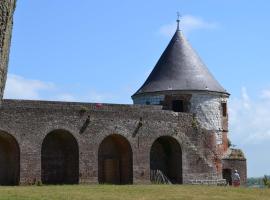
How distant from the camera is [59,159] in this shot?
28.2 m

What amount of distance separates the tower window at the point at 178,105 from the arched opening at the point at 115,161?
4.63 m

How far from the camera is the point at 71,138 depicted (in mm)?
27422

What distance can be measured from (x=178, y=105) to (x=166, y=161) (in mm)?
Answer: 3411

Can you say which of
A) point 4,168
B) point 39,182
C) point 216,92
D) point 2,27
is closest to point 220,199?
point 39,182

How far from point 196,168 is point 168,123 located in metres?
3.00

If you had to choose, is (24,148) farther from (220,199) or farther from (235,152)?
(235,152)

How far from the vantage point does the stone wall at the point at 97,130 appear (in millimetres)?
25797

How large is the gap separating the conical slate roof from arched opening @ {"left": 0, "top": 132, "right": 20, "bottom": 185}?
9.53 meters

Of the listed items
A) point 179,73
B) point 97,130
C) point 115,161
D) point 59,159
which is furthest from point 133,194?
point 179,73

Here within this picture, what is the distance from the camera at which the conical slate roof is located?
3262cm

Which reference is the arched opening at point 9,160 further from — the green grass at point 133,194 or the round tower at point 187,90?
the round tower at point 187,90

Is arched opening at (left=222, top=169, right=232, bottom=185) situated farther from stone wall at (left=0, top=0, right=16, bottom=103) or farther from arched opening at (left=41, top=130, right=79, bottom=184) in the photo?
stone wall at (left=0, top=0, right=16, bottom=103)

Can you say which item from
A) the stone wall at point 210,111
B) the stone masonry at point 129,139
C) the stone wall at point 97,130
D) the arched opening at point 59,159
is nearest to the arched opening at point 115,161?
the stone masonry at point 129,139

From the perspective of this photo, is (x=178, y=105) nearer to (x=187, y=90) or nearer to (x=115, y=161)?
(x=187, y=90)
